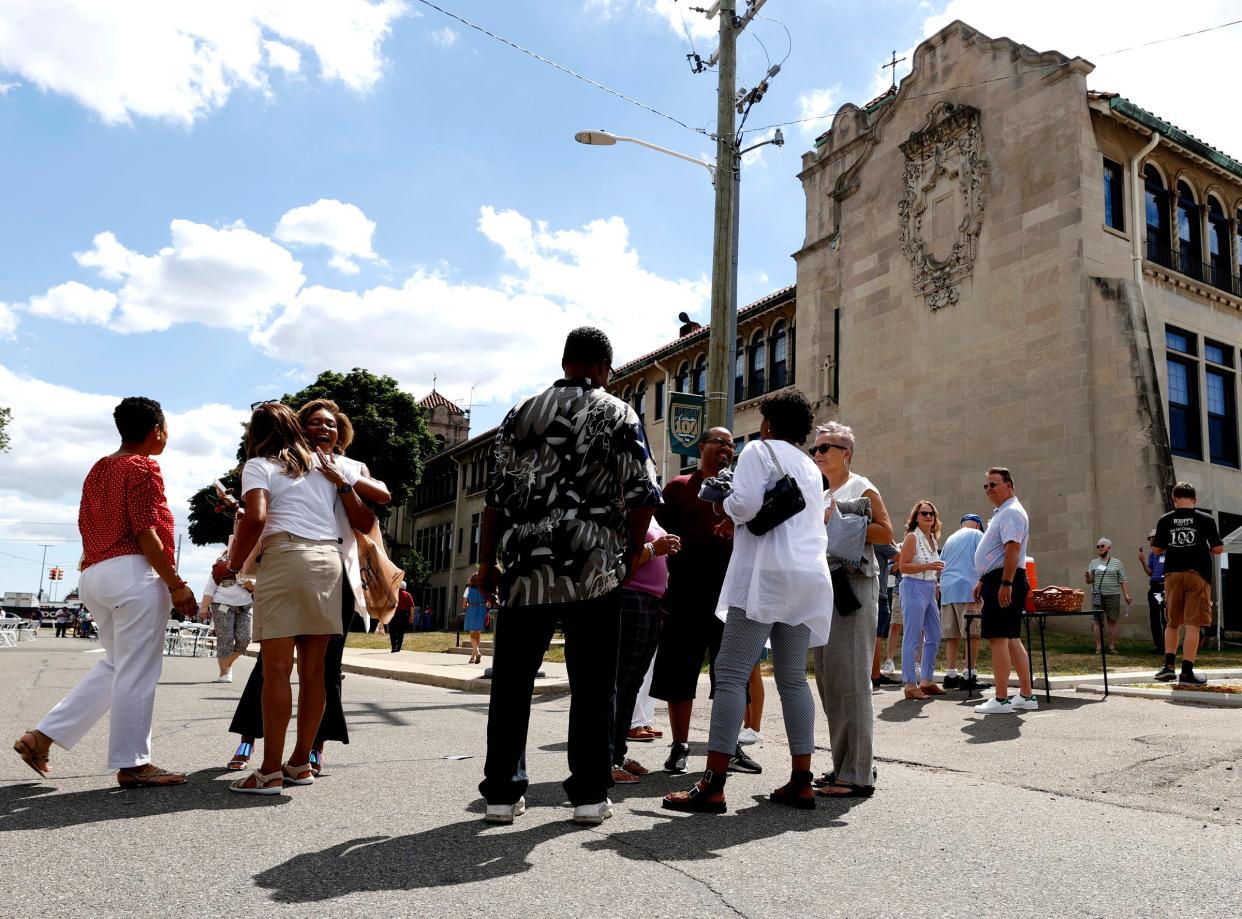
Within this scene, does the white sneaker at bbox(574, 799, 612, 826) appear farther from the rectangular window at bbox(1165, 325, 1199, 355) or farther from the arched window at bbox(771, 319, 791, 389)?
the arched window at bbox(771, 319, 791, 389)

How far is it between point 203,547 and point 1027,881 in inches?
2541

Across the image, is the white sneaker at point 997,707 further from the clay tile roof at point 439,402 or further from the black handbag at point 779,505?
the clay tile roof at point 439,402

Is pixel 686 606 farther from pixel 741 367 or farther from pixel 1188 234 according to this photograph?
pixel 741 367

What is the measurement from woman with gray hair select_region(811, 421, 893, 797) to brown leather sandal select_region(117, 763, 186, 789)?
10.4ft

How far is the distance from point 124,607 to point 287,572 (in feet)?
2.64

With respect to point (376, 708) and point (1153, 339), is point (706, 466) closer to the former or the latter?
point (376, 708)

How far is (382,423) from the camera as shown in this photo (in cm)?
5103

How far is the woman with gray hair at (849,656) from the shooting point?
5.23 metres

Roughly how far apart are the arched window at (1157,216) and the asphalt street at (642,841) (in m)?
18.5

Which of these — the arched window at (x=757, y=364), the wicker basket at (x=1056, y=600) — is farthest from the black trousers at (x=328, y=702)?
the arched window at (x=757, y=364)

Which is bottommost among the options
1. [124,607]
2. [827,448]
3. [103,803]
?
[103,803]

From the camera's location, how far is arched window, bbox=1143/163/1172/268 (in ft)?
73.7

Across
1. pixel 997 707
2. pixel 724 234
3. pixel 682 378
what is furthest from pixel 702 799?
pixel 682 378

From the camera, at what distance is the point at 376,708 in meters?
9.80
